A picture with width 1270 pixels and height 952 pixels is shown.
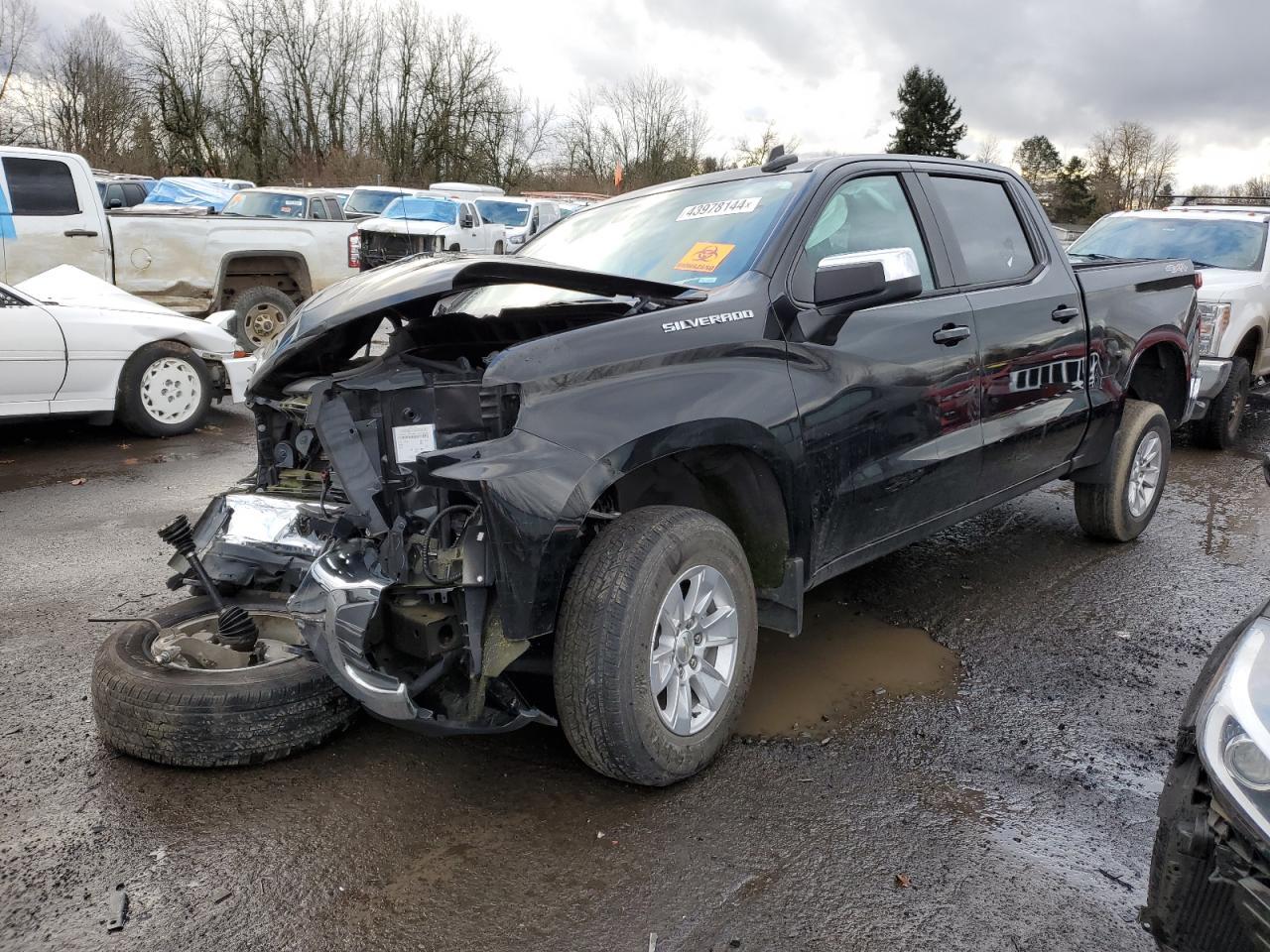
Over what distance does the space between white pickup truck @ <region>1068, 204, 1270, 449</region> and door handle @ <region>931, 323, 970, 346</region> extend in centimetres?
425

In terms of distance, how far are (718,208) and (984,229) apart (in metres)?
1.39

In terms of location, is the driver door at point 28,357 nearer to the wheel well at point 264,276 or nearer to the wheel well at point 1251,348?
the wheel well at point 264,276

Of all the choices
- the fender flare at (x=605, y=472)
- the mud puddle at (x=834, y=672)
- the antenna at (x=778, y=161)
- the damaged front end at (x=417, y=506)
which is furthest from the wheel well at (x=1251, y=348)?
the damaged front end at (x=417, y=506)

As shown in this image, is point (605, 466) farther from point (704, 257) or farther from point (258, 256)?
point (258, 256)

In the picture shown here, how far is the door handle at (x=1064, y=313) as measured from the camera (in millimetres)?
4418

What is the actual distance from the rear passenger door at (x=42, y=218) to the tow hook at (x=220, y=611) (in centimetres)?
817

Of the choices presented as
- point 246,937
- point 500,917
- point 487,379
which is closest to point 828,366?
point 487,379

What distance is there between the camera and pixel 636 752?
2.75 meters

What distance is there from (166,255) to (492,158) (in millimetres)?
37779

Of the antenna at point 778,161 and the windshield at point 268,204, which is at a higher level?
the windshield at point 268,204

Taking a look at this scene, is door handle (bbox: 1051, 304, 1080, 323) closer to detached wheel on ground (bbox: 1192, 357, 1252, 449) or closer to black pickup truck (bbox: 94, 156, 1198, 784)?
black pickup truck (bbox: 94, 156, 1198, 784)

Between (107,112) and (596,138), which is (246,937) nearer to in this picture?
(107,112)

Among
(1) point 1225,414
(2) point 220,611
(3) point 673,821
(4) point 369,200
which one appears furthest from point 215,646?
(4) point 369,200

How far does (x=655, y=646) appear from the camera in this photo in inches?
111
